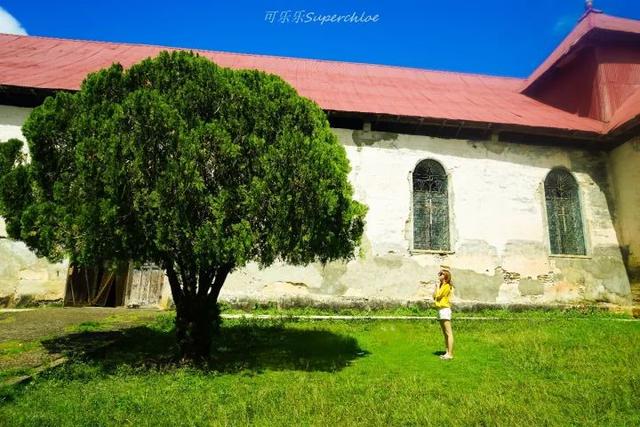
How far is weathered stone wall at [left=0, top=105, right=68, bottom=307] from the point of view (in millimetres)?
9906

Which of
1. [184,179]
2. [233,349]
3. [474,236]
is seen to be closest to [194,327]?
[233,349]

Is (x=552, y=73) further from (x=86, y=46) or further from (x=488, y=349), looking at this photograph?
(x=86, y=46)

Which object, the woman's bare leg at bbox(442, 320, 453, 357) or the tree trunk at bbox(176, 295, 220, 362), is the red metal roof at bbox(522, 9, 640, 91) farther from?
the tree trunk at bbox(176, 295, 220, 362)

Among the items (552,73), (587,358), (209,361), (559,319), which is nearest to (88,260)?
(209,361)

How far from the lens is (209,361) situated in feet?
18.9

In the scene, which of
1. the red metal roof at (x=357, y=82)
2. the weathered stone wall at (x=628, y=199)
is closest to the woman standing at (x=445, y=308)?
the red metal roof at (x=357, y=82)

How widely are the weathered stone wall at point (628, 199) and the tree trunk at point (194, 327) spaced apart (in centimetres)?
1184

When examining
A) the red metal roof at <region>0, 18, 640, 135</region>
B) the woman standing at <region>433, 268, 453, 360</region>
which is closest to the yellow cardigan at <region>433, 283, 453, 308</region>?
the woman standing at <region>433, 268, 453, 360</region>

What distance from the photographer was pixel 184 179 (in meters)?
5.09

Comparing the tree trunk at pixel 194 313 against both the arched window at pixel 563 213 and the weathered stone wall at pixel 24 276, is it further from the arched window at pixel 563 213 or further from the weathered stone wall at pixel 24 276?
the arched window at pixel 563 213

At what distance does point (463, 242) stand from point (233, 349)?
7213mm

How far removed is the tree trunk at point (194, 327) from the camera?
18.5 feet

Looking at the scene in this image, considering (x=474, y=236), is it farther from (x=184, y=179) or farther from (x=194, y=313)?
(x=184, y=179)

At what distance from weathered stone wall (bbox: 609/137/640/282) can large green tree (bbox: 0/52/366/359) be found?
9.88 metres
